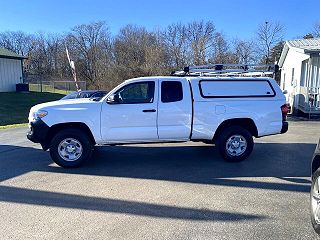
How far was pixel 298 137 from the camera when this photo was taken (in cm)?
912

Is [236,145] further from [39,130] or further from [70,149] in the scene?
[39,130]

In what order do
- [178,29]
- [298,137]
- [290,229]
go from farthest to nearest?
[178,29] < [298,137] < [290,229]

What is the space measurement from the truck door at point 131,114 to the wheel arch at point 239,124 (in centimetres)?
145

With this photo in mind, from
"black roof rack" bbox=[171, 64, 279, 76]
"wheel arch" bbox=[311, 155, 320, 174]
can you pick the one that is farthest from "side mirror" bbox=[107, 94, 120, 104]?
"wheel arch" bbox=[311, 155, 320, 174]

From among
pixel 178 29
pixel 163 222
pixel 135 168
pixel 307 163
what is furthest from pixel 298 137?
pixel 178 29

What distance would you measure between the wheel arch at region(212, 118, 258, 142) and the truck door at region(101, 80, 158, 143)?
57.2 inches

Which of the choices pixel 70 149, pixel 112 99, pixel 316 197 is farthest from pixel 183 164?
pixel 316 197

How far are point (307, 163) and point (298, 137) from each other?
128 inches

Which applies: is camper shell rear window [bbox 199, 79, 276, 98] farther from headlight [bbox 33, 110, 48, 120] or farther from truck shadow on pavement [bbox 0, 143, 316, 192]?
headlight [bbox 33, 110, 48, 120]

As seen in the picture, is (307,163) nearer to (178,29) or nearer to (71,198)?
(71,198)

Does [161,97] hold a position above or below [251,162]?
above

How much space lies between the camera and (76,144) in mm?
6000

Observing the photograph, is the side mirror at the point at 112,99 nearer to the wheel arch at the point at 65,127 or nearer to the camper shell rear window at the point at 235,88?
the wheel arch at the point at 65,127

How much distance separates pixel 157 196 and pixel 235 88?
10.8 feet
